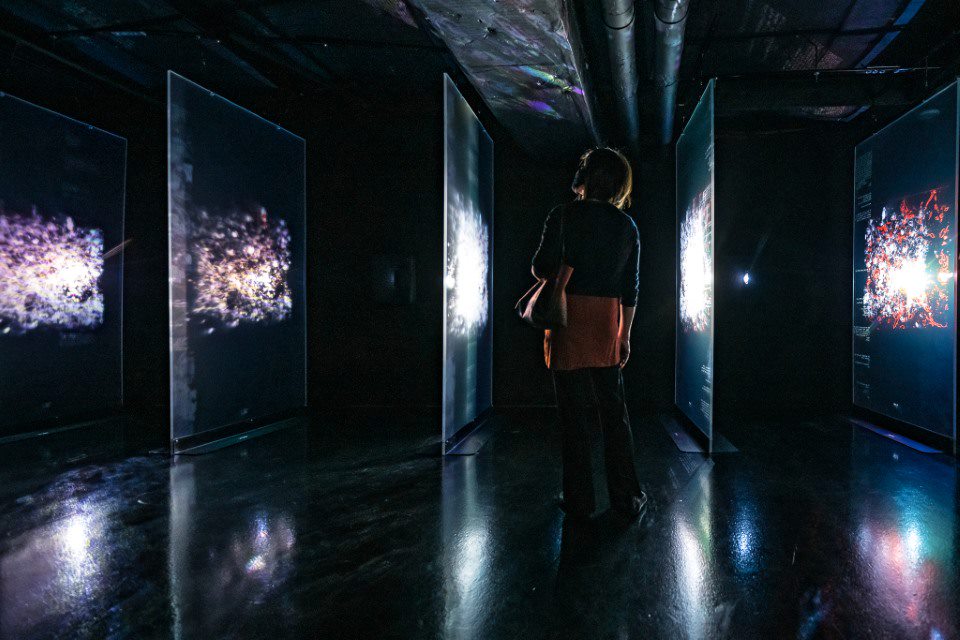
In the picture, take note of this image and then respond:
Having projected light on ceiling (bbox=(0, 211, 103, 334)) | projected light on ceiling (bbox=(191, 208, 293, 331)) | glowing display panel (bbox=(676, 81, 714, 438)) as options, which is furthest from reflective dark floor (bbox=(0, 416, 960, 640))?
projected light on ceiling (bbox=(0, 211, 103, 334))

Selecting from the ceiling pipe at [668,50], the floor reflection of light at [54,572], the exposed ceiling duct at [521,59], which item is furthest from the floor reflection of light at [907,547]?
the exposed ceiling duct at [521,59]

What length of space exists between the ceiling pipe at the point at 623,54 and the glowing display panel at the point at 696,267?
0.52 meters

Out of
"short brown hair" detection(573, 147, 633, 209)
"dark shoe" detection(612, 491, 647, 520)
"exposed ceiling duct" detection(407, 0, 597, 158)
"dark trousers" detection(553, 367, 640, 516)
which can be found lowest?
"dark shoe" detection(612, 491, 647, 520)

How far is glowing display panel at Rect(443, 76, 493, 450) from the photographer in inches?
139

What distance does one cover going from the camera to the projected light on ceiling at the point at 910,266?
146 inches

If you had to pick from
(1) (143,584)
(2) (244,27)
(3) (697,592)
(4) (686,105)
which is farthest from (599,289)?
(2) (244,27)

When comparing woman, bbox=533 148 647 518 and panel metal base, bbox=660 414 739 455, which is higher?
woman, bbox=533 148 647 518

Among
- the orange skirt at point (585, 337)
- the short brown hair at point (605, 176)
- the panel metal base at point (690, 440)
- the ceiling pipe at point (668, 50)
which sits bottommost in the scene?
the panel metal base at point (690, 440)

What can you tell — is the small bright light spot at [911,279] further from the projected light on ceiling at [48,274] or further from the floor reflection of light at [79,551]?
the projected light on ceiling at [48,274]

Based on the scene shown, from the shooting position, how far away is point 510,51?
306cm

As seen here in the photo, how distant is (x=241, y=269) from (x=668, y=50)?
3703 mm

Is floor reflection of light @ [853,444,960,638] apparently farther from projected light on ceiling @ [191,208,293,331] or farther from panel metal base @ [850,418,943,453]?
projected light on ceiling @ [191,208,293,331]

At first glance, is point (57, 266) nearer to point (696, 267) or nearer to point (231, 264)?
point (231, 264)

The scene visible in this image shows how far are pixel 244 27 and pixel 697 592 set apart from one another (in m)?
4.79
